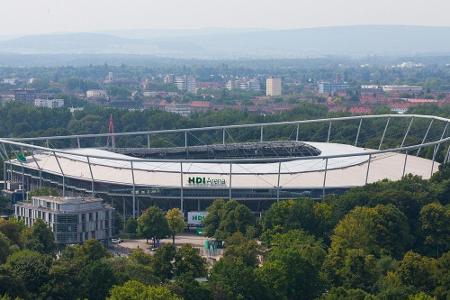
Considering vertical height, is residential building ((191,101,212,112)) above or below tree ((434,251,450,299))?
below

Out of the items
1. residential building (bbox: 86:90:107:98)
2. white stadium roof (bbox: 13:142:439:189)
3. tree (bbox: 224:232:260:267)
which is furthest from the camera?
residential building (bbox: 86:90:107:98)

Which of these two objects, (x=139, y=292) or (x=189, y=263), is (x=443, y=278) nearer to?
(x=189, y=263)

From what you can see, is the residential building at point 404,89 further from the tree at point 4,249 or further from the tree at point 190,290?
the tree at point 190,290

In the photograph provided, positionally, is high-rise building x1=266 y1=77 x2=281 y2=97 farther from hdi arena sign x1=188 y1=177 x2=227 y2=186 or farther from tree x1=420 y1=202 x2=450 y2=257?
tree x1=420 y1=202 x2=450 y2=257

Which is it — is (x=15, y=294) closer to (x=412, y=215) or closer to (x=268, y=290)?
(x=268, y=290)

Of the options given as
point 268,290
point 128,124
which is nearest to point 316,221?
point 268,290

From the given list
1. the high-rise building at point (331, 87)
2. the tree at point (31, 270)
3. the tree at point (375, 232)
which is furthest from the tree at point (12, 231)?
the high-rise building at point (331, 87)

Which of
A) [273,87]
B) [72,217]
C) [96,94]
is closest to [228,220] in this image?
[72,217]

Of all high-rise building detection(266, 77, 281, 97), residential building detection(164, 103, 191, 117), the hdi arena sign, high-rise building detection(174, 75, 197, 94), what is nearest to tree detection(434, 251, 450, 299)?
the hdi arena sign
